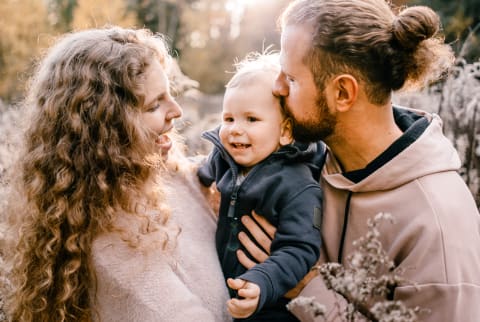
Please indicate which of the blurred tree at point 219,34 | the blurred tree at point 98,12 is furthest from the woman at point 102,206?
the blurred tree at point 219,34

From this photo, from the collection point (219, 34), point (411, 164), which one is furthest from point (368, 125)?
point (219, 34)

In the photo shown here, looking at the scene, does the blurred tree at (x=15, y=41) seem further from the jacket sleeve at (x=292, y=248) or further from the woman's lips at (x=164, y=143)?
the jacket sleeve at (x=292, y=248)

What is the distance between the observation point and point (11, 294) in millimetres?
2588

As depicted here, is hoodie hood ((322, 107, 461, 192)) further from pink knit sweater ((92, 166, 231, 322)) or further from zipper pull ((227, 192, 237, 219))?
pink knit sweater ((92, 166, 231, 322))

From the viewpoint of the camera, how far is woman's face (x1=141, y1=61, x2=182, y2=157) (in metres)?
2.53

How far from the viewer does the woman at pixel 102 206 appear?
2252mm

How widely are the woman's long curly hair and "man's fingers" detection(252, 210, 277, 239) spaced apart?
0.44m

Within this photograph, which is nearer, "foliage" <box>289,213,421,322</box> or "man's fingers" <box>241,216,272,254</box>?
"foliage" <box>289,213,421,322</box>

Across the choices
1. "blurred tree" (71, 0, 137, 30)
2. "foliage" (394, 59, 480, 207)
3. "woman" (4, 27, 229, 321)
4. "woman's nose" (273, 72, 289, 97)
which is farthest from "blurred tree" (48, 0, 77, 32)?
"woman's nose" (273, 72, 289, 97)

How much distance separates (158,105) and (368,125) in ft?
3.44

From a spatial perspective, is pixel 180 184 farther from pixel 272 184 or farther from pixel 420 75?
pixel 420 75

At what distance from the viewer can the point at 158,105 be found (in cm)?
262

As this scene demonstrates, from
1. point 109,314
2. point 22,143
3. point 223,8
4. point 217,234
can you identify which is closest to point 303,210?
point 217,234

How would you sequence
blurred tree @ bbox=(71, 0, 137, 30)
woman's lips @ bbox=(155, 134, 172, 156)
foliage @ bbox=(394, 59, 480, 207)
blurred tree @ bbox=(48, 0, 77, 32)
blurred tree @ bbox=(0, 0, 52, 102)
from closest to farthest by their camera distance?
woman's lips @ bbox=(155, 134, 172, 156)
foliage @ bbox=(394, 59, 480, 207)
blurred tree @ bbox=(0, 0, 52, 102)
blurred tree @ bbox=(71, 0, 137, 30)
blurred tree @ bbox=(48, 0, 77, 32)
